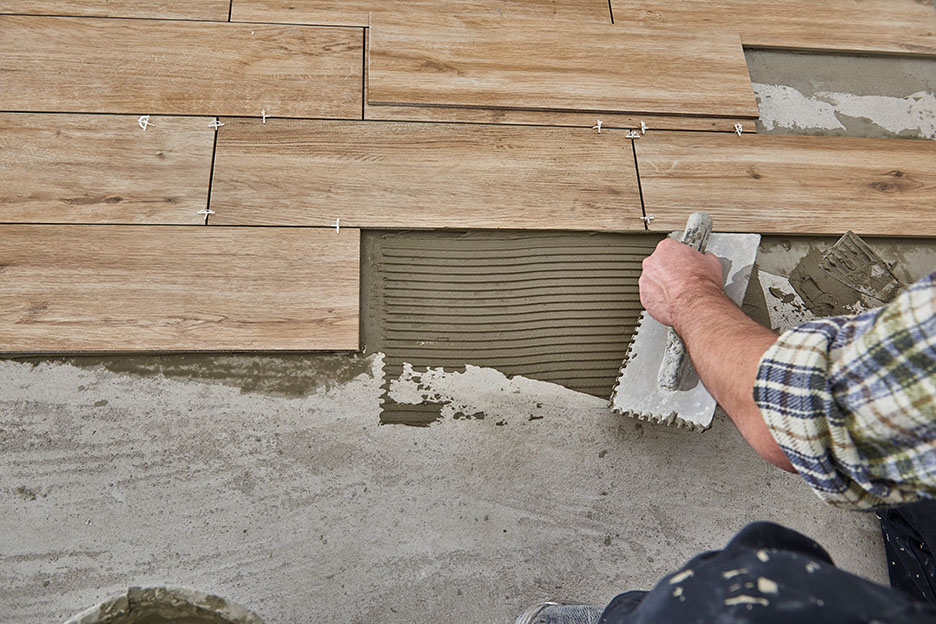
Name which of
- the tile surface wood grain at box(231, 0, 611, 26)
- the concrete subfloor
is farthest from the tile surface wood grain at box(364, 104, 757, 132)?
the concrete subfloor

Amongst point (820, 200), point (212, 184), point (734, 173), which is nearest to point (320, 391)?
point (212, 184)

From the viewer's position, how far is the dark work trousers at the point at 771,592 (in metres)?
0.60

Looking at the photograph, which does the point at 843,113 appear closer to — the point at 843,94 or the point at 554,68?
the point at 843,94

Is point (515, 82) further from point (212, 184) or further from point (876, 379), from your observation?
point (876, 379)

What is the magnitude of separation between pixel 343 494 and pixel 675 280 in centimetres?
81

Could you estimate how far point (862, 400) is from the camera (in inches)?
30.1

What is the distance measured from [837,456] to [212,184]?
4.54 feet

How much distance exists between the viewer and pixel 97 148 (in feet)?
5.14

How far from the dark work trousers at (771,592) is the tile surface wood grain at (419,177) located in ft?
3.24

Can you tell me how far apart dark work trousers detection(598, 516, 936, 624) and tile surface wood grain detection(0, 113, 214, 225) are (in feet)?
4.23

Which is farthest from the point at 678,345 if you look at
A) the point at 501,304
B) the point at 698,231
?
the point at 501,304

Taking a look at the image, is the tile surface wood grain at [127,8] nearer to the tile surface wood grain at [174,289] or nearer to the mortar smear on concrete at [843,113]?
the tile surface wood grain at [174,289]

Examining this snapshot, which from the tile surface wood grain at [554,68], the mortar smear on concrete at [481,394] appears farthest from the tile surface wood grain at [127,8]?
the mortar smear on concrete at [481,394]

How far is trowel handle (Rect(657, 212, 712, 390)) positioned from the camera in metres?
1.36
